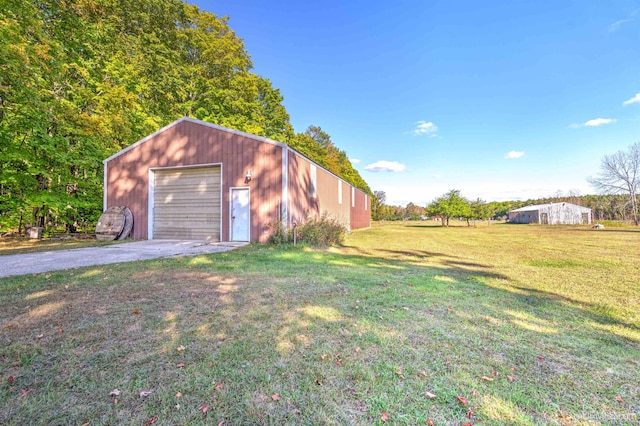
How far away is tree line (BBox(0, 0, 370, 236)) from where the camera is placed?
29.6 ft

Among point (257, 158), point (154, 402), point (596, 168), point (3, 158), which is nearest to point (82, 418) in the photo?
point (154, 402)

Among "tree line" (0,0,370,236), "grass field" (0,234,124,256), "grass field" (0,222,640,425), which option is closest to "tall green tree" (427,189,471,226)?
"tree line" (0,0,370,236)

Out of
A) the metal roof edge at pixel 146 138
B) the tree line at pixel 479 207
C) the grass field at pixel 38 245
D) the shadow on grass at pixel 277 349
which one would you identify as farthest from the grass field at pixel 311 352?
the tree line at pixel 479 207

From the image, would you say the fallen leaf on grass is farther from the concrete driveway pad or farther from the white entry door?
the white entry door

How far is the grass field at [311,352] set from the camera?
5.06ft

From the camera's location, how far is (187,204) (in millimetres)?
10109

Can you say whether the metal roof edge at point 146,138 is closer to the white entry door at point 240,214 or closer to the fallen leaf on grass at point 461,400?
the white entry door at point 240,214

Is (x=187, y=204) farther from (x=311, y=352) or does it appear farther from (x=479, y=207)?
(x=479, y=207)

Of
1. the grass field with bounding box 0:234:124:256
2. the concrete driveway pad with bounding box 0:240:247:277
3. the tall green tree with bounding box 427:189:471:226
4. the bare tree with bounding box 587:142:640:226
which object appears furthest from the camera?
the tall green tree with bounding box 427:189:471:226

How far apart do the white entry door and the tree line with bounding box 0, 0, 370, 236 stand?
6.72 m

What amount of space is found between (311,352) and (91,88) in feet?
53.0

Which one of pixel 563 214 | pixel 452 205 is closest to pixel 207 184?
pixel 452 205

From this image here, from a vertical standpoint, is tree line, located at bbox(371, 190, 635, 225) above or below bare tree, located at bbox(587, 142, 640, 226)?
below

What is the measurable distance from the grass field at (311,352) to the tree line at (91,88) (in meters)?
8.57
